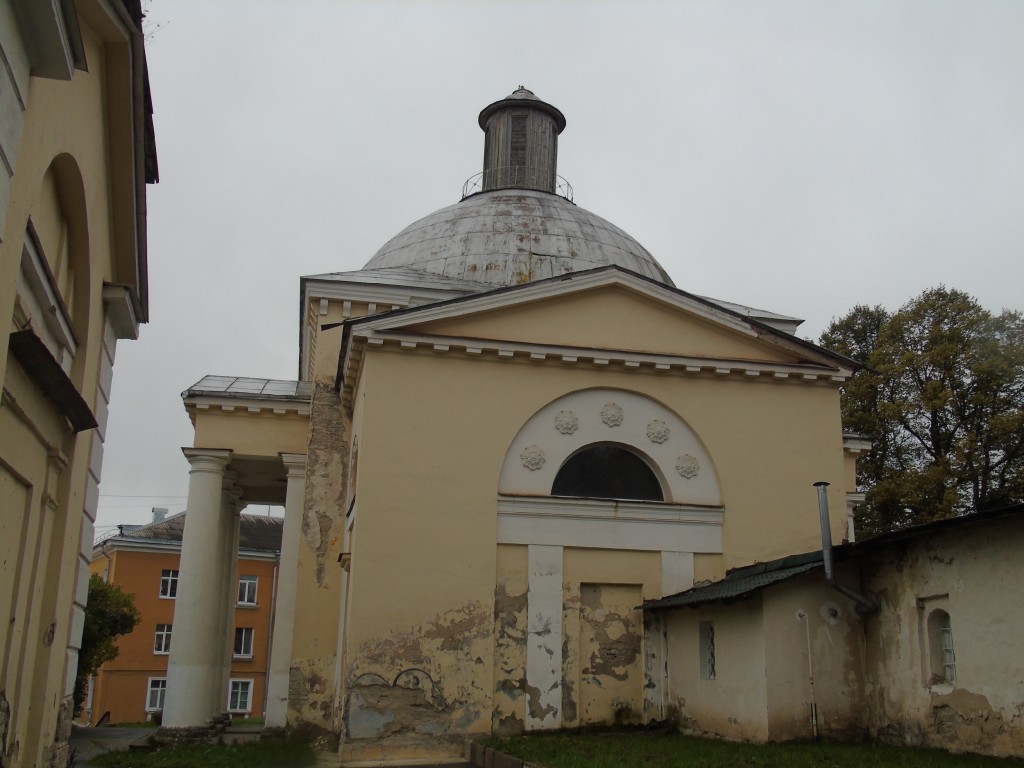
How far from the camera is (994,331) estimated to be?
2788cm

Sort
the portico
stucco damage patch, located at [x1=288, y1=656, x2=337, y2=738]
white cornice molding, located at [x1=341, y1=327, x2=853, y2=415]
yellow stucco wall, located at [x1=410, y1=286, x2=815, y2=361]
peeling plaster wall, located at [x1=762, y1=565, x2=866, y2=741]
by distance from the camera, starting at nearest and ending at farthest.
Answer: peeling plaster wall, located at [x1=762, y1=565, x2=866, y2=741]
white cornice molding, located at [x1=341, y1=327, x2=853, y2=415]
yellow stucco wall, located at [x1=410, y1=286, x2=815, y2=361]
stucco damage patch, located at [x1=288, y1=656, x2=337, y2=738]
the portico

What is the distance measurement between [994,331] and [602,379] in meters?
17.7

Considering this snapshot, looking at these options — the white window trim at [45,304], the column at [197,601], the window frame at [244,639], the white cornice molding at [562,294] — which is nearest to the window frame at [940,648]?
the white cornice molding at [562,294]

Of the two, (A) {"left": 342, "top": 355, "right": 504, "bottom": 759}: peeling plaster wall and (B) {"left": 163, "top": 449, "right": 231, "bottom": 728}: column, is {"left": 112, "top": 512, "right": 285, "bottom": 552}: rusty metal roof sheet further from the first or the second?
(A) {"left": 342, "top": 355, "right": 504, "bottom": 759}: peeling plaster wall

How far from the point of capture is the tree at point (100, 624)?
90.5 ft

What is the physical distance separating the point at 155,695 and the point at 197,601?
23995mm

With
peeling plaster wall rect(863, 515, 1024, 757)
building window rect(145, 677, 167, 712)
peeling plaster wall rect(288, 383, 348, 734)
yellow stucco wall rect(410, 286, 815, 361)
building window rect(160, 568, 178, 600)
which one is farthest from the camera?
building window rect(160, 568, 178, 600)

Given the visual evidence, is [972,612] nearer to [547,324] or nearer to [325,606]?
[547,324]

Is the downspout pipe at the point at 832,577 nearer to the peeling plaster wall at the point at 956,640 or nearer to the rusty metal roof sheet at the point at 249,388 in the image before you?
the peeling plaster wall at the point at 956,640

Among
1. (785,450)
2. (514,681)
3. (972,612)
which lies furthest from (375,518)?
(972,612)

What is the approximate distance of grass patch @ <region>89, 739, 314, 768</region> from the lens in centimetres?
1341

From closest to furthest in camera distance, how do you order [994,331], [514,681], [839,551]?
1. [839,551]
2. [514,681]
3. [994,331]

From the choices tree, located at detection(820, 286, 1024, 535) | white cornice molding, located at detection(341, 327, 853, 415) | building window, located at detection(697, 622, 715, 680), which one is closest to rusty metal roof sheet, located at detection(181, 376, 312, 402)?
white cornice molding, located at detection(341, 327, 853, 415)

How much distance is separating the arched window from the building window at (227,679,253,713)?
1157 inches
